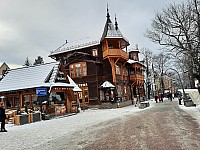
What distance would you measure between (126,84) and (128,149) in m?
33.0

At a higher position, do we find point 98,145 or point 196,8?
point 196,8

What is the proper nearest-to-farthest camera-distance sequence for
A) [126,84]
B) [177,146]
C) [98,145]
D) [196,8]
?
[177,146] < [98,145] < [196,8] < [126,84]

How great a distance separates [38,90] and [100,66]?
54.9 ft

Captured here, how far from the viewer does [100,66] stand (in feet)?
117

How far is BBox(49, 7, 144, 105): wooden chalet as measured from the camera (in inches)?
1329

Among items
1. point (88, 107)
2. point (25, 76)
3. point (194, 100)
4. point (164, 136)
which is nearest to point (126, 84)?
point (88, 107)

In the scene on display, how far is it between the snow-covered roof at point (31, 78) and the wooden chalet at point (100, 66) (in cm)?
1112

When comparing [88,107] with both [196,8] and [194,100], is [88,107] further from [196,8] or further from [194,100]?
[196,8]

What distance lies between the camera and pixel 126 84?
40.2 m

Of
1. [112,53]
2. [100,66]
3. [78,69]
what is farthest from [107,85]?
[78,69]

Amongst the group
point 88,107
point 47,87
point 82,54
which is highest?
point 82,54

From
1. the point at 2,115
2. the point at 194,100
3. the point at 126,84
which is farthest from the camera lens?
the point at 126,84

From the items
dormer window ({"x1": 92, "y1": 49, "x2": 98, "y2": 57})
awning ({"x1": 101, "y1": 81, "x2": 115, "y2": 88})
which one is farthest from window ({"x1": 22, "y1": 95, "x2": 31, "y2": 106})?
dormer window ({"x1": 92, "y1": 49, "x2": 98, "y2": 57})

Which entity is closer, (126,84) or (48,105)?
(48,105)
